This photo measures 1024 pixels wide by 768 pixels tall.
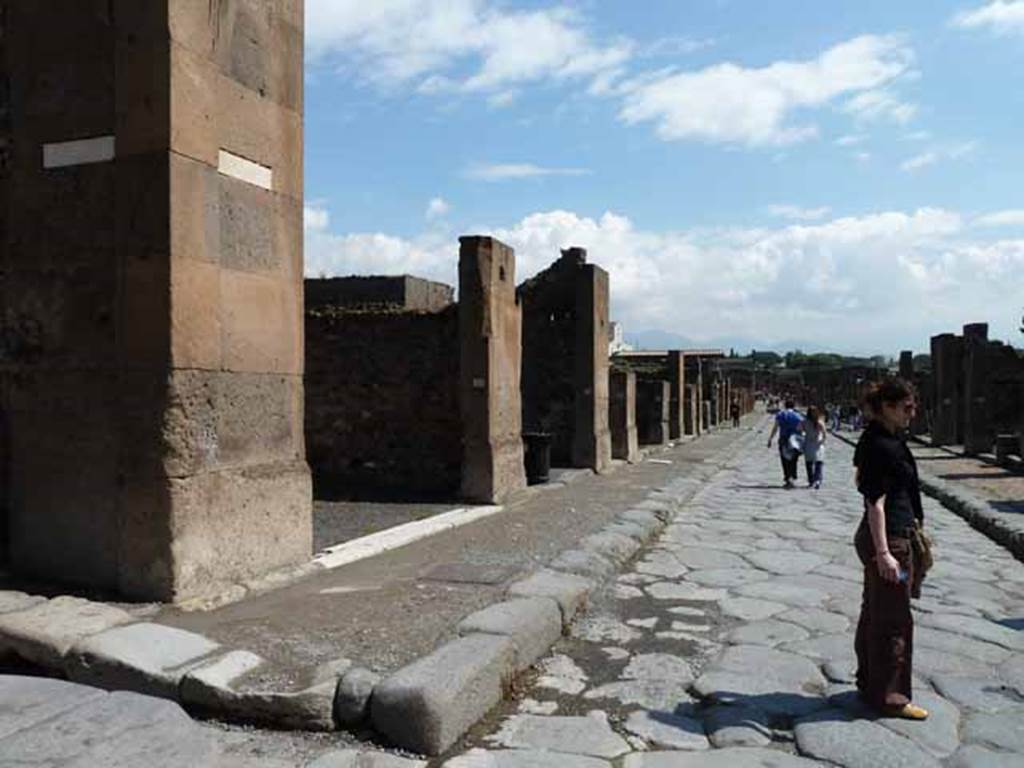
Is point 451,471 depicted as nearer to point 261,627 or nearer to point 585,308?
point 585,308

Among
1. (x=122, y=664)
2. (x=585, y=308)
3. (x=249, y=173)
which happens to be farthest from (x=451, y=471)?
(x=122, y=664)

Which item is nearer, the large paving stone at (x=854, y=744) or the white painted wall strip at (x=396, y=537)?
the large paving stone at (x=854, y=744)

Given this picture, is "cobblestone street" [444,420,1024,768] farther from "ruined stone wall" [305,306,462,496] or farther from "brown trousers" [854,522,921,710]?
"ruined stone wall" [305,306,462,496]

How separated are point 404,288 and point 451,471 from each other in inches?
277

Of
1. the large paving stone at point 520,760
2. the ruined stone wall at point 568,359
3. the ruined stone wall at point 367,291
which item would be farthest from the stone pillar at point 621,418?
the large paving stone at point 520,760

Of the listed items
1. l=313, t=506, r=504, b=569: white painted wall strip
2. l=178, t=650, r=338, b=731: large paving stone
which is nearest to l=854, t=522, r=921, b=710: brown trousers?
l=178, t=650, r=338, b=731: large paving stone

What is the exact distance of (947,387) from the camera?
2248cm

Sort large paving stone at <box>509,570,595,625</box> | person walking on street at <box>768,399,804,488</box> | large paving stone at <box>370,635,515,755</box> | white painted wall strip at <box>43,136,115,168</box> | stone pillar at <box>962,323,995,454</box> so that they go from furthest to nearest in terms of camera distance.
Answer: stone pillar at <box>962,323,995,454</box> < person walking on street at <box>768,399,804,488</box> < large paving stone at <box>509,570,595,625</box> < white painted wall strip at <box>43,136,115,168</box> < large paving stone at <box>370,635,515,755</box>

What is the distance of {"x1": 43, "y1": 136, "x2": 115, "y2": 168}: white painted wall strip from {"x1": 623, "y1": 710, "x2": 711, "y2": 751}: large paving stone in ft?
13.5

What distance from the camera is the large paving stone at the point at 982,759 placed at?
3.35m

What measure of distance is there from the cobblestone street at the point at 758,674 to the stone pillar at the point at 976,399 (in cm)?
1282

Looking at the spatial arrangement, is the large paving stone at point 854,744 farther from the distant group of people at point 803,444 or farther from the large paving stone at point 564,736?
the distant group of people at point 803,444

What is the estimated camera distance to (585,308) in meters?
15.3

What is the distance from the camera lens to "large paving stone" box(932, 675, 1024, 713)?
3979mm
